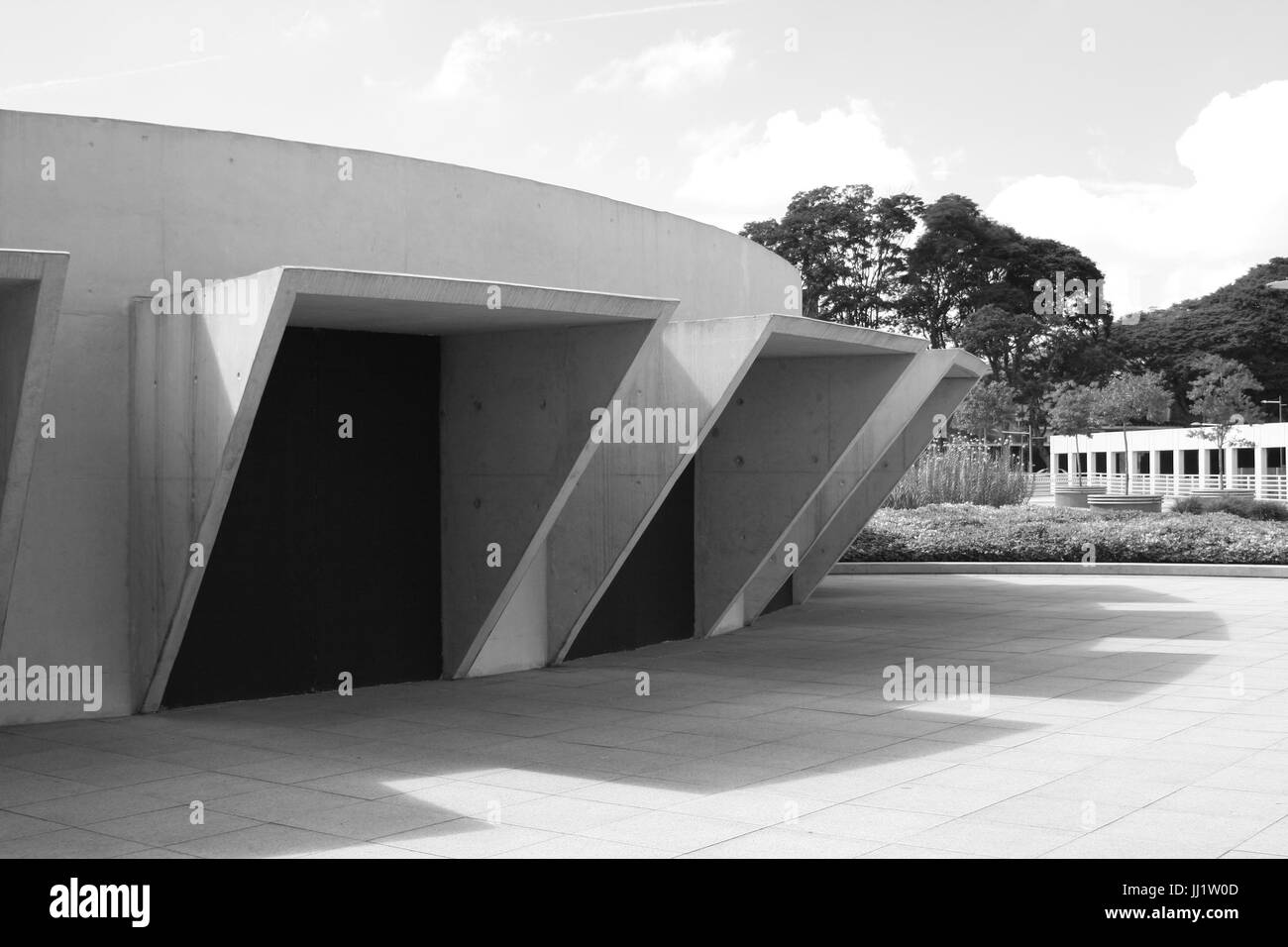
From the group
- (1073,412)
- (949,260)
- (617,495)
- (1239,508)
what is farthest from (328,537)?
(949,260)

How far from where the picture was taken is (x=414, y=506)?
1284 cm

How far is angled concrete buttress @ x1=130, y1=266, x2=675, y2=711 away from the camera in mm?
9602

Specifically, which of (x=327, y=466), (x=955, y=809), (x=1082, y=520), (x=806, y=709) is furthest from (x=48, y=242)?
(x=1082, y=520)

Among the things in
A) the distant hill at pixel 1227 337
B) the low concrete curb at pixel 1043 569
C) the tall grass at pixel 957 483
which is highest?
the distant hill at pixel 1227 337

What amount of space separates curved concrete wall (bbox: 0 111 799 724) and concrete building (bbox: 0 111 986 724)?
18 mm

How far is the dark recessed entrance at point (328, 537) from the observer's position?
11500mm

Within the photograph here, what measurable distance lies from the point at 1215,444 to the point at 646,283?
5894cm

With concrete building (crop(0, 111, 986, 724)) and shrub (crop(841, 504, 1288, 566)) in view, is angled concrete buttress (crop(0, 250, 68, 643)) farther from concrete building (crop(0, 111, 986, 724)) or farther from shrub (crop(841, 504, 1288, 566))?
shrub (crop(841, 504, 1288, 566))

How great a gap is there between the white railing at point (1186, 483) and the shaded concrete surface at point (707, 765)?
47462 millimetres

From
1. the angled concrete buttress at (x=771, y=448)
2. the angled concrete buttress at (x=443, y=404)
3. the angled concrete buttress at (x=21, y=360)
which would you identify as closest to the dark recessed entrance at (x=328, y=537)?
the angled concrete buttress at (x=443, y=404)

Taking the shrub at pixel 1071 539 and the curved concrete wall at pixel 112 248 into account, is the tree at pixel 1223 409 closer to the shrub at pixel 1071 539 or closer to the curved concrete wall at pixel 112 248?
the shrub at pixel 1071 539

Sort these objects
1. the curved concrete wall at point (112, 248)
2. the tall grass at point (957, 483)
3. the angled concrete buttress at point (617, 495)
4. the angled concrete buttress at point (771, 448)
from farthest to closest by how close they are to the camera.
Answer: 1. the tall grass at point (957, 483)
2. the angled concrete buttress at point (771, 448)
3. the angled concrete buttress at point (617, 495)
4. the curved concrete wall at point (112, 248)

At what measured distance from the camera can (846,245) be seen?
2724 inches

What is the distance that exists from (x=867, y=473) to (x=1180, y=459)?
59.0 meters
